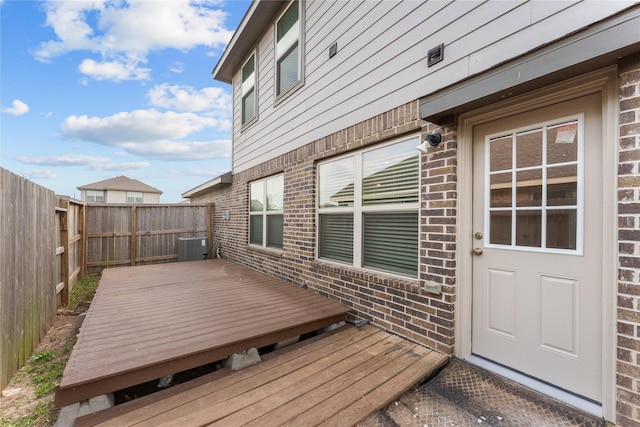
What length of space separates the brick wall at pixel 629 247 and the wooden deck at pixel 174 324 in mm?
2333

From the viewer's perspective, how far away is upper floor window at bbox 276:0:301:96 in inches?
195

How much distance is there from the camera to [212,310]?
10.7 ft

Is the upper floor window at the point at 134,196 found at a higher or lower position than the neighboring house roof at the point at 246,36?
lower

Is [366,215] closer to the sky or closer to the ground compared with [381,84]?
closer to the ground

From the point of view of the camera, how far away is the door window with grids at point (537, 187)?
6.43ft

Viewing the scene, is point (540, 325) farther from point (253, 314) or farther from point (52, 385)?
point (52, 385)

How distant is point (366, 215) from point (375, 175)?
0.53 m

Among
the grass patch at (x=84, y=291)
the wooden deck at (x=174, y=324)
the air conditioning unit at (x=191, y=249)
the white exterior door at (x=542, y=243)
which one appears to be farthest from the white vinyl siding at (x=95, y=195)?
the white exterior door at (x=542, y=243)

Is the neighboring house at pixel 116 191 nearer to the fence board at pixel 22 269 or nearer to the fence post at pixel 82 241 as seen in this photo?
the fence post at pixel 82 241

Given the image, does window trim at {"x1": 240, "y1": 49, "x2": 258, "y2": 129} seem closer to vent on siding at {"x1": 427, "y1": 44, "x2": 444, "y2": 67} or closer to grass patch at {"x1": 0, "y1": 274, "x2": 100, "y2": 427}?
vent on siding at {"x1": 427, "y1": 44, "x2": 444, "y2": 67}

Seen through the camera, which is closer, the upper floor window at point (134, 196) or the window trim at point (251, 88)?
the window trim at point (251, 88)

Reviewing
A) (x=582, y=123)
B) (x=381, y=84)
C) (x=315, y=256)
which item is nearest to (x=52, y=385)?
(x=315, y=256)

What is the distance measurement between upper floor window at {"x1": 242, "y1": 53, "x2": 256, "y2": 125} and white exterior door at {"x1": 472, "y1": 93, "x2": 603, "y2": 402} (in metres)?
5.56

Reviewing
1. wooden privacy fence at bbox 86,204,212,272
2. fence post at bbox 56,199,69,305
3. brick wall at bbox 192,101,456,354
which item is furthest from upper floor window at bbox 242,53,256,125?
fence post at bbox 56,199,69,305
